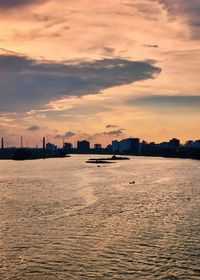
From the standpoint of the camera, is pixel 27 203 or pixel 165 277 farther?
pixel 27 203

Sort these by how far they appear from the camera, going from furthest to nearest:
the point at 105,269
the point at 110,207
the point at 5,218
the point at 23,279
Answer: the point at 110,207 → the point at 5,218 → the point at 105,269 → the point at 23,279

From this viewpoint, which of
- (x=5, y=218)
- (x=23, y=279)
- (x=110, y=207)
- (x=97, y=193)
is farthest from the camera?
(x=97, y=193)

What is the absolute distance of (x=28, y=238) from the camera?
146 feet

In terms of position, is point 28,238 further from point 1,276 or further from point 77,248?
point 1,276

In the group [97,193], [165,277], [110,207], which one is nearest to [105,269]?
[165,277]

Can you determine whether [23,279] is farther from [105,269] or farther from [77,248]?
[77,248]

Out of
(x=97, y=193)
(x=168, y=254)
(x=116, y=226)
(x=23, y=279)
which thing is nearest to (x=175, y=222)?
(x=116, y=226)

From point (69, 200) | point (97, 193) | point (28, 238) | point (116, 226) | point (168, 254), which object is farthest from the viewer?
point (97, 193)

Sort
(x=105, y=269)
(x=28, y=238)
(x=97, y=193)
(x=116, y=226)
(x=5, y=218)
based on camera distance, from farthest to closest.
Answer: (x=97, y=193) → (x=5, y=218) → (x=116, y=226) → (x=28, y=238) → (x=105, y=269)

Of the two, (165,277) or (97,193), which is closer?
(165,277)

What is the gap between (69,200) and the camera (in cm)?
7675

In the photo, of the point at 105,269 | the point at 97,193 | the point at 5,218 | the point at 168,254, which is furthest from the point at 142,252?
the point at 97,193

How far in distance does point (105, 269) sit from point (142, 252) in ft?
19.2

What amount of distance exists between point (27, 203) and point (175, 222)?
90.9 ft
